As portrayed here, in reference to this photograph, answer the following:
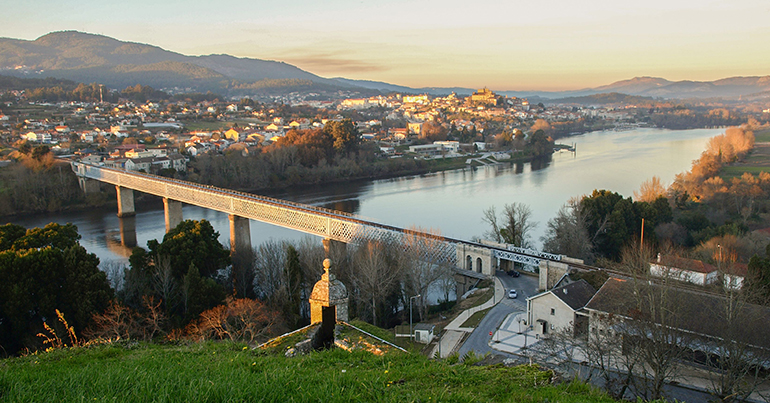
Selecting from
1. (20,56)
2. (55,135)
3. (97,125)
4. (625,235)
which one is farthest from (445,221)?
(20,56)

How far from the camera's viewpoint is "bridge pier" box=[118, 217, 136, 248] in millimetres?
21409

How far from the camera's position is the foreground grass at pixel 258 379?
2.71 meters

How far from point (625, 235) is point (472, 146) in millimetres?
34365

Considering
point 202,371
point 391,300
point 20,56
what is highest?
point 20,56

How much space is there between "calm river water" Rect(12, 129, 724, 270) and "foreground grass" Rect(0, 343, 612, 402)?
12804 millimetres

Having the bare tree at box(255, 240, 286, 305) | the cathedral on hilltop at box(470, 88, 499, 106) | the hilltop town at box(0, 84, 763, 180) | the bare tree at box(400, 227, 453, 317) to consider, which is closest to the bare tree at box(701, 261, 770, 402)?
the bare tree at box(400, 227, 453, 317)

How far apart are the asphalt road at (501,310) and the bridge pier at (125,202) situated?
2131 cm

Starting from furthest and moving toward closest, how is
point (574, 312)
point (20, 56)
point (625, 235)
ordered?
point (20, 56) < point (625, 235) < point (574, 312)

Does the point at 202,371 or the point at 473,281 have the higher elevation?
the point at 202,371

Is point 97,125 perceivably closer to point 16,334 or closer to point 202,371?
point 16,334

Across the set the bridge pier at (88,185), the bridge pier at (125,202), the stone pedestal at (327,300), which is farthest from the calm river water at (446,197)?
the stone pedestal at (327,300)

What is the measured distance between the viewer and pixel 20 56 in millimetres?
146875

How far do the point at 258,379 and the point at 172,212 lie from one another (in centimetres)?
2300

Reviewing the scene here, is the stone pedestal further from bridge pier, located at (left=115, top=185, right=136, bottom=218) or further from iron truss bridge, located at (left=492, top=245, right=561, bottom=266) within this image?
bridge pier, located at (left=115, top=185, right=136, bottom=218)
